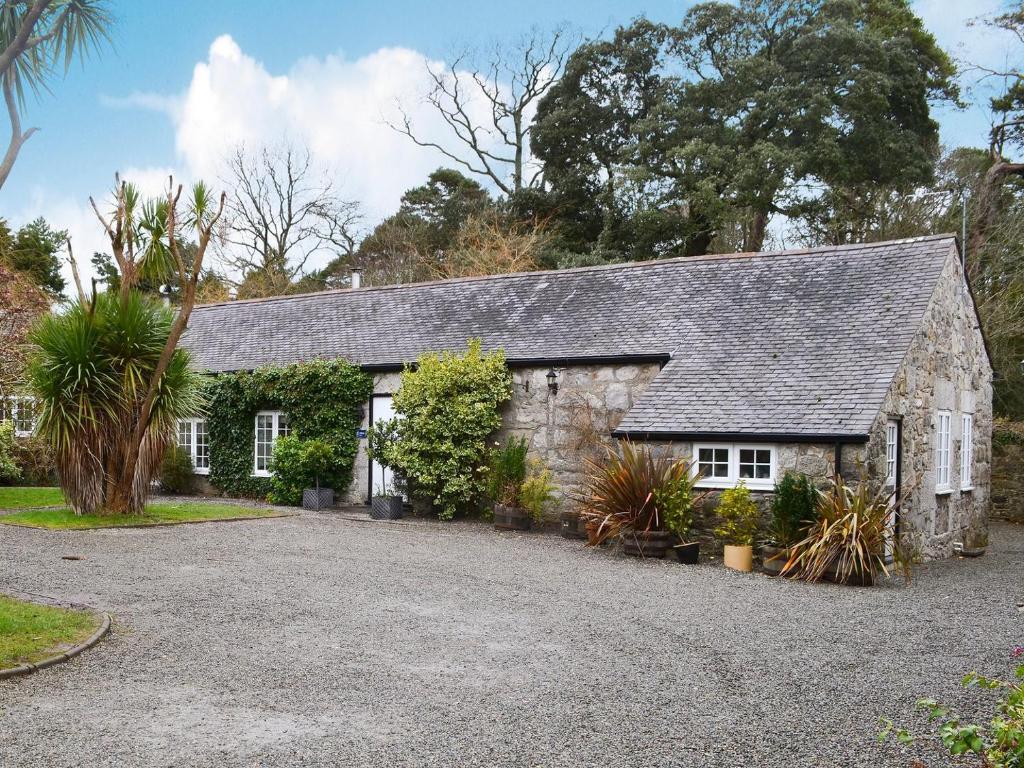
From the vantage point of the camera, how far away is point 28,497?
17328mm

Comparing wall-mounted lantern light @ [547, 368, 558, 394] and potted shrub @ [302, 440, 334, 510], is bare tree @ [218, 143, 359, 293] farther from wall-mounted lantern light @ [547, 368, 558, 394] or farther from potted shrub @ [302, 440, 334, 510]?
wall-mounted lantern light @ [547, 368, 558, 394]

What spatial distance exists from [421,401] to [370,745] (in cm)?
1126

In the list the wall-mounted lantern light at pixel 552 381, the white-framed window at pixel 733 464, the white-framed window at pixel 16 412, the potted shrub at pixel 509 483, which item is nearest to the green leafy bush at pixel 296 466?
the potted shrub at pixel 509 483

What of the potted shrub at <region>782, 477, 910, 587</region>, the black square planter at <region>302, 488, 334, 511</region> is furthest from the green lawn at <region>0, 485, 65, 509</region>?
the potted shrub at <region>782, 477, 910, 587</region>

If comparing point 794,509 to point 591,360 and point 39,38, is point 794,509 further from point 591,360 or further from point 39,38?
point 39,38

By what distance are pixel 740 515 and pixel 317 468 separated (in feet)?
27.8

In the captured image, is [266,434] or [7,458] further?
[7,458]

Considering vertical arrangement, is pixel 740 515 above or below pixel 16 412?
below

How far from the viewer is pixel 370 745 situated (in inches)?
185

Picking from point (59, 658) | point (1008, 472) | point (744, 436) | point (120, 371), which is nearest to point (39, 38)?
point (120, 371)

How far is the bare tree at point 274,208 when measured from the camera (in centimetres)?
3634

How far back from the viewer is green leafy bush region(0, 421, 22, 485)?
60.1ft

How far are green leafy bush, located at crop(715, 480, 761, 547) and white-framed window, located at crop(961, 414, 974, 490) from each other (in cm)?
561

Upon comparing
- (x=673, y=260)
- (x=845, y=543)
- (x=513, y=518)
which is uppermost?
(x=673, y=260)
